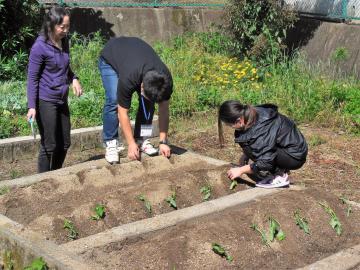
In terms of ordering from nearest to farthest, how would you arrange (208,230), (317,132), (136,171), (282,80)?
(208,230) → (136,171) → (317,132) → (282,80)

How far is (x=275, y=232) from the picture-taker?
14.4 ft

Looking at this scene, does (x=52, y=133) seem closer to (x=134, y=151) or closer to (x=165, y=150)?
(x=134, y=151)

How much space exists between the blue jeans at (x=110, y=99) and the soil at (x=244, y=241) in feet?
5.42

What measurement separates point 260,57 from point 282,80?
157 cm

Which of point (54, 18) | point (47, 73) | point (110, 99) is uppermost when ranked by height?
point (54, 18)

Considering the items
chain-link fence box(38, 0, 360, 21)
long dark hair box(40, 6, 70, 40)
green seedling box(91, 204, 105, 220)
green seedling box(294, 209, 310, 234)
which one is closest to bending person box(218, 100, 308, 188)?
green seedling box(294, 209, 310, 234)

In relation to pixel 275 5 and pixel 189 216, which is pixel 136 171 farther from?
pixel 275 5

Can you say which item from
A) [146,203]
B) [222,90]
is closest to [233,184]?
[146,203]

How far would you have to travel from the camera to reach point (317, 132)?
7.86 meters

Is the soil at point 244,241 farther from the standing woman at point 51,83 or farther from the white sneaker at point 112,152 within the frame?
the standing woman at point 51,83

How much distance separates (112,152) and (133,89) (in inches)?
31.1

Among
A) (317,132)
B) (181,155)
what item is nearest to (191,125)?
(317,132)

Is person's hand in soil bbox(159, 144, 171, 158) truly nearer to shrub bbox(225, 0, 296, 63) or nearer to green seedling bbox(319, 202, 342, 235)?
green seedling bbox(319, 202, 342, 235)

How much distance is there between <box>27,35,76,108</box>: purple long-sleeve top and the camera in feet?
17.1
